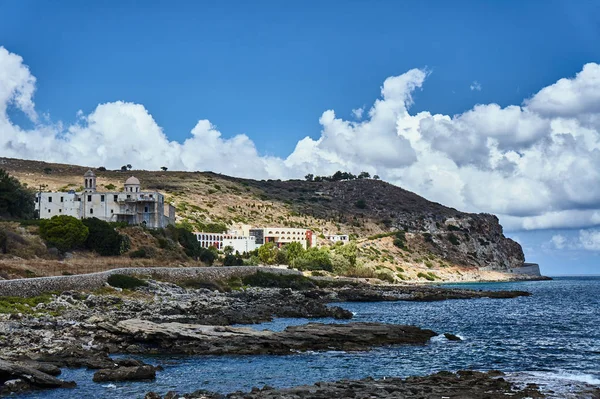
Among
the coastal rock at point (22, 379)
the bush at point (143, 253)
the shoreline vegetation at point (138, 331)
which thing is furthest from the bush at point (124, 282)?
the coastal rock at point (22, 379)

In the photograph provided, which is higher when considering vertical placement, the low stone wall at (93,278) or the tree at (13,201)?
the tree at (13,201)

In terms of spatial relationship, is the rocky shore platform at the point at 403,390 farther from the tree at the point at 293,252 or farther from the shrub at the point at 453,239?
the shrub at the point at 453,239

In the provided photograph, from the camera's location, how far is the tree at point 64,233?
73944 millimetres

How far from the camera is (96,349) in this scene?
31875 mm

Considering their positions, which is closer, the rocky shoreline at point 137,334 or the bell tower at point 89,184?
the rocky shoreline at point 137,334

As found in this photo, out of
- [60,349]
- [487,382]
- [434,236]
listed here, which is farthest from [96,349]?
[434,236]

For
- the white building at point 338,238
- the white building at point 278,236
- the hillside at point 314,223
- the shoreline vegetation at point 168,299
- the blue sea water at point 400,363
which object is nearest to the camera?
the blue sea water at point 400,363

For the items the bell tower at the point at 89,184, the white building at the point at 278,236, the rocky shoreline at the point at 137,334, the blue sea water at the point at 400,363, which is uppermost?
the bell tower at the point at 89,184

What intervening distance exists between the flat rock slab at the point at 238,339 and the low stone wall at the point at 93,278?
14.0 metres

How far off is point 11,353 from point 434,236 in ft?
544

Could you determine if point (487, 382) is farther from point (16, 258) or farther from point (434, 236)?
point (434, 236)

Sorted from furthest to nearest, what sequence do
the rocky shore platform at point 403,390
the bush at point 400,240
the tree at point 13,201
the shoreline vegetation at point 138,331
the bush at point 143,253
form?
the bush at point 400,240 < the tree at point 13,201 < the bush at point 143,253 < the shoreline vegetation at point 138,331 < the rocky shore platform at point 403,390

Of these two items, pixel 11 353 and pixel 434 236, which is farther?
pixel 434 236

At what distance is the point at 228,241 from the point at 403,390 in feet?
368
